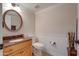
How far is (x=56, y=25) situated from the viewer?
4.81 feet

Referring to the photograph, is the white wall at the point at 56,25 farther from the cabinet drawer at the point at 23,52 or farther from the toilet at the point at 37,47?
the cabinet drawer at the point at 23,52

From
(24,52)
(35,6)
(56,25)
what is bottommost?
(24,52)

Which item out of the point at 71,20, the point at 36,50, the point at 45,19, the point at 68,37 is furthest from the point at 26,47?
the point at 71,20

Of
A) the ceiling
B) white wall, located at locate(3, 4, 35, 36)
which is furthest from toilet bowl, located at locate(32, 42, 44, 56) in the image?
the ceiling

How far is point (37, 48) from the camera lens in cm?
150

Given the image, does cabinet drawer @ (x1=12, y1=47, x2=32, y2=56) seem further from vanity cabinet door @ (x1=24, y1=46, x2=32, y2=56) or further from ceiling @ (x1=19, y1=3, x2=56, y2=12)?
ceiling @ (x1=19, y1=3, x2=56, y2=12)

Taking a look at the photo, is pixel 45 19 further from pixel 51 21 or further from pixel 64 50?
pixel 64 50

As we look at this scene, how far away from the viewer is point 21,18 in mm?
1487

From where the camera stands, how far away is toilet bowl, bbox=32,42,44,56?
1.45 metres

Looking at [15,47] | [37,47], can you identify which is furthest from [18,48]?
[37,47]

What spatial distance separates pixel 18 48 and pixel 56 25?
24.0 inches

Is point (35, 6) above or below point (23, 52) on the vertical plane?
above

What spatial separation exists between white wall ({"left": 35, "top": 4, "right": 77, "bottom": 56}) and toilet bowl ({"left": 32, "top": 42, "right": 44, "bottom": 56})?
59mm

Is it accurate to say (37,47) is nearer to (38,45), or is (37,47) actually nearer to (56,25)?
(38,45)
